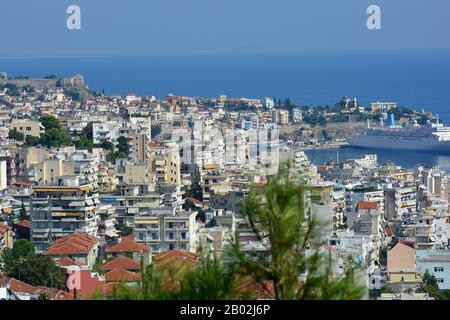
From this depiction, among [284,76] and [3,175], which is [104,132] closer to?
[3,175]

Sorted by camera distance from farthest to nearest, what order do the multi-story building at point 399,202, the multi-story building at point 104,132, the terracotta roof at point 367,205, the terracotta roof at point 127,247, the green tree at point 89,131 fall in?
the green tree at point 89,131
the multi-story building at point 104,132
the multi-story building at point 399,202
the terracotta roof at point 367,205
the terracotta roof at point 127,247

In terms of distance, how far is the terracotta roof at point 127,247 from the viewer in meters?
9.25

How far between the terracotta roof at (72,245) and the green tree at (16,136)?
27.3 ft

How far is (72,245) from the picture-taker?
9328 mm

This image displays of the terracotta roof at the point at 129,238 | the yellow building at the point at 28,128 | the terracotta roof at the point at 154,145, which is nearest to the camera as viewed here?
the terracotta roof at the point at 129,238

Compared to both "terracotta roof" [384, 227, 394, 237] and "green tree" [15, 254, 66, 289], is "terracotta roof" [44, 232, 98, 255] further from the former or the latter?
"terracotta roof" [384, 227, 394, 237]

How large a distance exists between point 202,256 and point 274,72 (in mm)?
47092

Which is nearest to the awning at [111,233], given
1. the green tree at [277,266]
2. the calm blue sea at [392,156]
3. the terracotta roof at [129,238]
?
the terracotta roof at [129,238]

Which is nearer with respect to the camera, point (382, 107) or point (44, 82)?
point (382, 107)

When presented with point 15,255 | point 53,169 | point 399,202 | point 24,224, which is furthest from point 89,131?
point 15,255

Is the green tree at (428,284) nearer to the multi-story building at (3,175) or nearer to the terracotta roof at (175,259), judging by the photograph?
the terracotta roof at (175,259)

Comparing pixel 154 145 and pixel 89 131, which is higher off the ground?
pixel 89 131

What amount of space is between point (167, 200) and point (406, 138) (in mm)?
15592

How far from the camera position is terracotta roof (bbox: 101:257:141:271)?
8.00m
